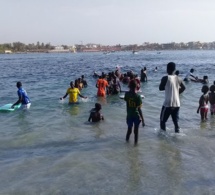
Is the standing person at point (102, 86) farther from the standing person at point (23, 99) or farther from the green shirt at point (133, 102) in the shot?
the green shirt at point (133, 102)

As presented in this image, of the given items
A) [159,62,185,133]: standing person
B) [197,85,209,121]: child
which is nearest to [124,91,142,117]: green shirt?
[159,62,185,133]: standing person

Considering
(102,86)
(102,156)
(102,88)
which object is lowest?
(102,156)

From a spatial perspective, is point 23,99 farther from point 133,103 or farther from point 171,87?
point 171,87

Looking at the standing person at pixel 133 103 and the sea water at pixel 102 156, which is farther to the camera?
the standing person at pixel 133 103

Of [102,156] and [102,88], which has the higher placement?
[102,88]

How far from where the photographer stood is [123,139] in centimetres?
969

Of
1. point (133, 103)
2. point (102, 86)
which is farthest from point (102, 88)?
point (133, 103)

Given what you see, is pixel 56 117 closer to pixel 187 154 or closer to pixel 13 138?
pixel 13 138

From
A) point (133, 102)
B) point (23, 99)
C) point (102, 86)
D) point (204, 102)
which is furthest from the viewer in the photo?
point (102, 86)

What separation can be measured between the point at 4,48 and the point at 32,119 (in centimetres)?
18903

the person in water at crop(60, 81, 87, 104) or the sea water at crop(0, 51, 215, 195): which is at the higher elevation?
the person in water at crop(60, 81, 87, 104)

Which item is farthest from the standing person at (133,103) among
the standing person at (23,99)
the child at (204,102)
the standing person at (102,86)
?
the standing person at (102,86)

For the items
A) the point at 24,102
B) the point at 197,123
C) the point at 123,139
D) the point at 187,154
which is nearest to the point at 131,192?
the point at 187,154

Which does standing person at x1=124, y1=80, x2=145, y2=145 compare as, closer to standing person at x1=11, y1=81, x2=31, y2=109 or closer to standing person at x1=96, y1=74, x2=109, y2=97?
standing person at x1=11, y1=81, x2=31, y2=109
